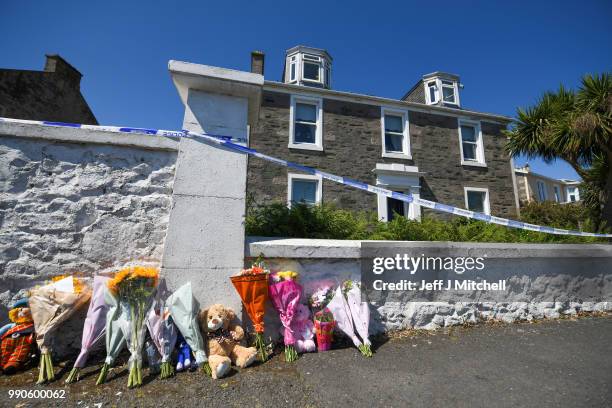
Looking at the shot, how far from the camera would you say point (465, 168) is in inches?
488

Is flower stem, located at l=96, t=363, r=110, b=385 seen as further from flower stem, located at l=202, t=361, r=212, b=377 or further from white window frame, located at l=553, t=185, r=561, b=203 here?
white window frame, located at l=553, t=185, r=561, b=203

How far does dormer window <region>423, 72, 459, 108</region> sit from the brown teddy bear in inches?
596

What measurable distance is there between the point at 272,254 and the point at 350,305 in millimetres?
1127

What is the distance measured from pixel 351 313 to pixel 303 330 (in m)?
0.61

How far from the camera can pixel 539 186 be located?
25969 mm

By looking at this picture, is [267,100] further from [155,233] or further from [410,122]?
[155,233]

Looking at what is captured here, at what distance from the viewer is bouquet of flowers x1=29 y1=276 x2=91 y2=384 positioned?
250cm

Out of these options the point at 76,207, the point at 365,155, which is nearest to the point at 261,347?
the point at 76,207

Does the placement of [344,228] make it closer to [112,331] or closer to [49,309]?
[112,331]

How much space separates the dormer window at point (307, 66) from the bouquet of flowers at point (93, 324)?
12.3 m

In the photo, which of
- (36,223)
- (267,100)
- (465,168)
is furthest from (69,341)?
(465,168)

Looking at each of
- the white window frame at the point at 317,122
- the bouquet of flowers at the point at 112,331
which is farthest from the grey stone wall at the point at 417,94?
Result: the bouquet of flowers at the point at 112,331

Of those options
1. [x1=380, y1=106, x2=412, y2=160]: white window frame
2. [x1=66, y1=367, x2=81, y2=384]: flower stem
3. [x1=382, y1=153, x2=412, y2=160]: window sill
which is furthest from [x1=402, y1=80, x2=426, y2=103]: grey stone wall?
[x1=66, y1=367, x2=81, y2=384]: flower stem

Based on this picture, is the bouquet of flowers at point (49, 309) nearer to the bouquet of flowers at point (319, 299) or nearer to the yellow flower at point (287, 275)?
the yellow flower at point (287, 275)
